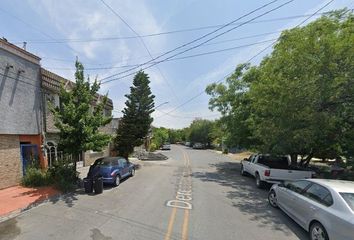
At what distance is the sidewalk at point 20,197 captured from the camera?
934 centimetres

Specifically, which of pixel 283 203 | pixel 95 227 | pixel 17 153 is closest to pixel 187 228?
pixel 95 227

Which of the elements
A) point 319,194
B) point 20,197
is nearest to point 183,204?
point 319,194

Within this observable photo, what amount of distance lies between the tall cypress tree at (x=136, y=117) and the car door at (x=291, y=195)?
641 inches

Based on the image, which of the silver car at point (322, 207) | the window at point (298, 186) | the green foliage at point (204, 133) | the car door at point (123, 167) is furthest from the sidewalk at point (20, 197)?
the green foliage at point (204, 133)

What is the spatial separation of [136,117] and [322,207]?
1922 cm

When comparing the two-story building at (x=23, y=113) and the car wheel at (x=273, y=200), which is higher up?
the two-story building at (x=23, y=113)

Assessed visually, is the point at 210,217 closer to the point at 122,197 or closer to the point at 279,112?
the point at 122,197

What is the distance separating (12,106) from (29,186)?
3.89 m

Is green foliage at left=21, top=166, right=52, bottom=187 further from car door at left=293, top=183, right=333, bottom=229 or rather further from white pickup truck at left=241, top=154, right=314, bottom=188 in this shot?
car door at left=293, top=183, right=333, bottom=229

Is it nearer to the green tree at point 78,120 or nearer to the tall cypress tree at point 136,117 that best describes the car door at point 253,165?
the green tree at point 78,120

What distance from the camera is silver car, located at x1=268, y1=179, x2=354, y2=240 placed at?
18.7ft

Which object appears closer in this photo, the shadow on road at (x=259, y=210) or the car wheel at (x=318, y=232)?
the car wheel at (x=318, y=232)

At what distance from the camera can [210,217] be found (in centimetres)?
851

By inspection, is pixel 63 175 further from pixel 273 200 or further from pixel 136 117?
pixel 136 117
